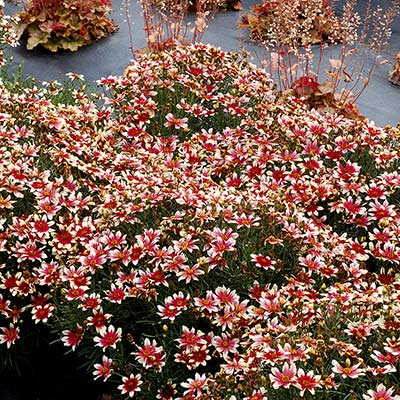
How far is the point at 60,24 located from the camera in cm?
619

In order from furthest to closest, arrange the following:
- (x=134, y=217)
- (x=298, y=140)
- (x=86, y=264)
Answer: (x=298, y=140) < (x=134, y=217) < (x=86, y=264)

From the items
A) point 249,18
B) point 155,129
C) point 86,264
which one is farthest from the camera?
point 249,18

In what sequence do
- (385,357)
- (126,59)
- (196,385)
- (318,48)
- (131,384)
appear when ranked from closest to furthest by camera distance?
(385,357)
(196,385)
(131,384)
(126,59)
(318,48)

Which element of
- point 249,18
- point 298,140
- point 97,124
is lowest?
point 249,18

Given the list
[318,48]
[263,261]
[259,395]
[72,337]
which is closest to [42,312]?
[72,337]

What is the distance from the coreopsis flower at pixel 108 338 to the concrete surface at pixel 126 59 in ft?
11.6

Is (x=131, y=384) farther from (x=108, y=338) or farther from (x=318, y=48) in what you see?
(x=318, y=48)

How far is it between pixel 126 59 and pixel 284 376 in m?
4.82

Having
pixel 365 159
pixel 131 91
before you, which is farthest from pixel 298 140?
pixel 131 91

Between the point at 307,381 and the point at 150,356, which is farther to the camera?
the point at 150,356

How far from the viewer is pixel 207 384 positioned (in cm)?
198

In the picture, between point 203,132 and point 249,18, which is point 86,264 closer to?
point 203,132

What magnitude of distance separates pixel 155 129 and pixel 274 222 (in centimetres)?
106

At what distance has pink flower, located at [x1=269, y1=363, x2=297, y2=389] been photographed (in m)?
1.71
